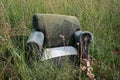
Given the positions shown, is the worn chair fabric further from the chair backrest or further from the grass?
the grass

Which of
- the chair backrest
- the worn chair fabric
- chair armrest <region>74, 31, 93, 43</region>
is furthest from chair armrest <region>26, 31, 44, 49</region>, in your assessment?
chair armrest <region>74, 31, 93, 43</region>

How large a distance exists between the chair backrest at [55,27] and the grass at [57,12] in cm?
23

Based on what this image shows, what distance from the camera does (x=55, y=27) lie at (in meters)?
3.88

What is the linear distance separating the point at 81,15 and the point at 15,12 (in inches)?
42.5

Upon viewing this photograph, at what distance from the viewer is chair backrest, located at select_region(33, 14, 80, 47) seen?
3816 millimetres

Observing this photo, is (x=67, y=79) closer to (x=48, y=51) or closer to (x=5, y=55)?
(x=48, y=51)

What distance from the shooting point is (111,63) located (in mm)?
3893

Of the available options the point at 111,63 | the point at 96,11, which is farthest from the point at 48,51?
the point at 96,11

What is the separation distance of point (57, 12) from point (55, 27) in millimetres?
1125

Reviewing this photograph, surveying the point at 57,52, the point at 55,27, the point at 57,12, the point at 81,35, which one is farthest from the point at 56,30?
the point at 57,12

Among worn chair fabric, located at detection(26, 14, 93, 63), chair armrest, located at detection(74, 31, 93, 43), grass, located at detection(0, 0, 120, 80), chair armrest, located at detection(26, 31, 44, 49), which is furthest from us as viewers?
worn chair fabric, located at detection(26, 14, 93, 63)

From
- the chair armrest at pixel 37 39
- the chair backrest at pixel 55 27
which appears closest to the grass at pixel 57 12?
the chair armrest at pixel 37 39

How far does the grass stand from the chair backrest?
23cm

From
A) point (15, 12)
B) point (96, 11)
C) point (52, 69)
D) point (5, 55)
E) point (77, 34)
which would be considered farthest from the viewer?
point (96, 11)
